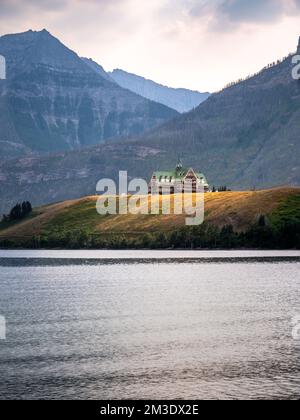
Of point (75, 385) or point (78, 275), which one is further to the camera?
point (78, 275)

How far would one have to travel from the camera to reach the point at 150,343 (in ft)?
287

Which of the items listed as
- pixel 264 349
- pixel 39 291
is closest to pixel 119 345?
pixel 264 349

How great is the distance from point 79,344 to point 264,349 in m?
21.2

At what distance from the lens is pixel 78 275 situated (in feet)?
647

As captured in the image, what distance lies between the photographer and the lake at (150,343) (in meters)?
66.9

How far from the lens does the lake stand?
6688cm
